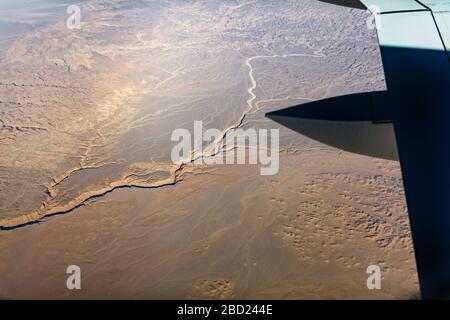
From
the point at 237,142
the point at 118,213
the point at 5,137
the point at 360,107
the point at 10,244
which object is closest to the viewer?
the point at 360,107

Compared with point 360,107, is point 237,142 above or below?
above

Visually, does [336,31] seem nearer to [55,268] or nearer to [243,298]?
[243,298]
